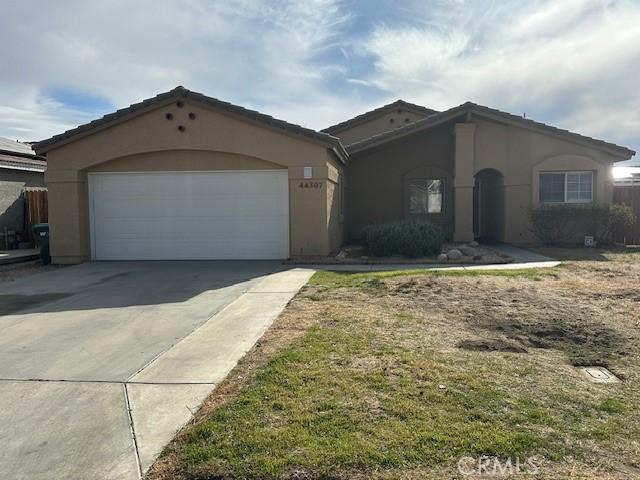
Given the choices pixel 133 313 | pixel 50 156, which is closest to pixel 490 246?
pixel 133 313

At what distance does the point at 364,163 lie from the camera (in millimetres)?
19484

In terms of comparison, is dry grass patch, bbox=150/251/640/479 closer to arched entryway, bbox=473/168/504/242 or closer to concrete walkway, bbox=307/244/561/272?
concrete walkway, bbox=307/244/561/272

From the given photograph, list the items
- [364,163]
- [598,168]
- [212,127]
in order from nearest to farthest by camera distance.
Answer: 1. [212,127]
2. [598,168]
3. [364,163]

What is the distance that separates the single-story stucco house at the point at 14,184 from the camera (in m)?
18.5

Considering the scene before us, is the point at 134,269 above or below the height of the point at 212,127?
below

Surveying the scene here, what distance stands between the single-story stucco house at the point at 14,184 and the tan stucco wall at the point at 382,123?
13351 mm

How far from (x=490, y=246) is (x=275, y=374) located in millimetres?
14034

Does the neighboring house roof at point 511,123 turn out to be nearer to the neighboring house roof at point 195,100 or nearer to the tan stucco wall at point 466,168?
the tan stucco wall at point 466,168

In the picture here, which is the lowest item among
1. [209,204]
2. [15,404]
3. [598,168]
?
[15,404]

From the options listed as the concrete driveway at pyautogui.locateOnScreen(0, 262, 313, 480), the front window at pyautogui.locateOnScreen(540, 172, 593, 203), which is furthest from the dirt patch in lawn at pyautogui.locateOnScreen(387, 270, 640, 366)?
the front window at pyautogui.locateOnScreen(540, 172, 593, 203)

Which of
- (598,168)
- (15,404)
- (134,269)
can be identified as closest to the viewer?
(15,404)

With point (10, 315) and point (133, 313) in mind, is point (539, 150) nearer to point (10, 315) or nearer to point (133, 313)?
point (133, 313)

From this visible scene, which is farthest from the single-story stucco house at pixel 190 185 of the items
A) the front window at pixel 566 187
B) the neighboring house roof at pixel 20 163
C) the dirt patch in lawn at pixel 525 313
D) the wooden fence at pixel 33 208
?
the front window at pixel 566 187

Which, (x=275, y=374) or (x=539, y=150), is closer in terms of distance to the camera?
(x=275, y=374)
